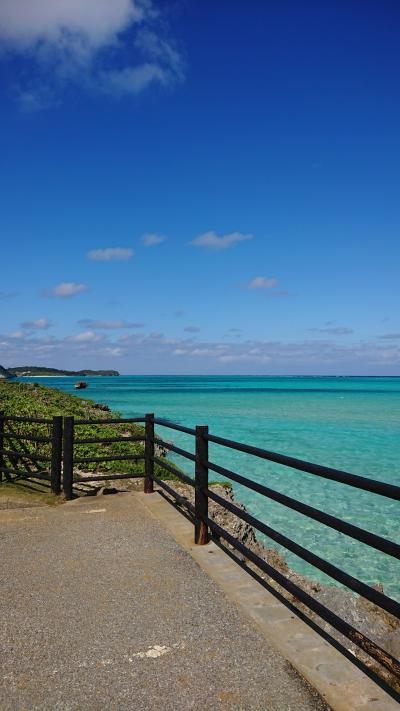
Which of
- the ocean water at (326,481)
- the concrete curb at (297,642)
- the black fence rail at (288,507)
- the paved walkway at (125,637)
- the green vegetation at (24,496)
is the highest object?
the black fence rail at (288,507)

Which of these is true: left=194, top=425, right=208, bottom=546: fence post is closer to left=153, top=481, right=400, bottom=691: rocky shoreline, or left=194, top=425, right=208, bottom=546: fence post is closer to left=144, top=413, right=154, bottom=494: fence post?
→ left=153, top=481, right=400, bottom=691: rocky shoreline

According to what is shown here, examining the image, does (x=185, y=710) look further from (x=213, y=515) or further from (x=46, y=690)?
(x=213, y=515)

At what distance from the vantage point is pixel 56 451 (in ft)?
28.6

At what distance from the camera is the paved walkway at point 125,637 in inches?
129

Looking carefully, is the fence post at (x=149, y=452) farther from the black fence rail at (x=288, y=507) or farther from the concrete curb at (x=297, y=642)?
the concrete curb at (x=297, y=642)

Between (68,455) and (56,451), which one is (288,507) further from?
(56,451)

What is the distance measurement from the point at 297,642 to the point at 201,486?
8.19ft

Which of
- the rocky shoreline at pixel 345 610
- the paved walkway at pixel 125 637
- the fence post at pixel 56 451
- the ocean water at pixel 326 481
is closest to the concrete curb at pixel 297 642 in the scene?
the paved walkway at pixel 125 637

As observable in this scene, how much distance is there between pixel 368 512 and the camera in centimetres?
1402

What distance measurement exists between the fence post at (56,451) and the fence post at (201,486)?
3130mm

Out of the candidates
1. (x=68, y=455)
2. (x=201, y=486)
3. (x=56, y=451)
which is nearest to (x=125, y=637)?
(x=201, y=486)

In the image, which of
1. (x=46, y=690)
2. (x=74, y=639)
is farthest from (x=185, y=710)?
(x=74, y=639)

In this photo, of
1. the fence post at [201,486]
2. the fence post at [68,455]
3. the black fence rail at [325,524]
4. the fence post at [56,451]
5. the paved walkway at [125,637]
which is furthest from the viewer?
the fence post at [56,451]

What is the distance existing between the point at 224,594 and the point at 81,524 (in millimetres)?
2900
